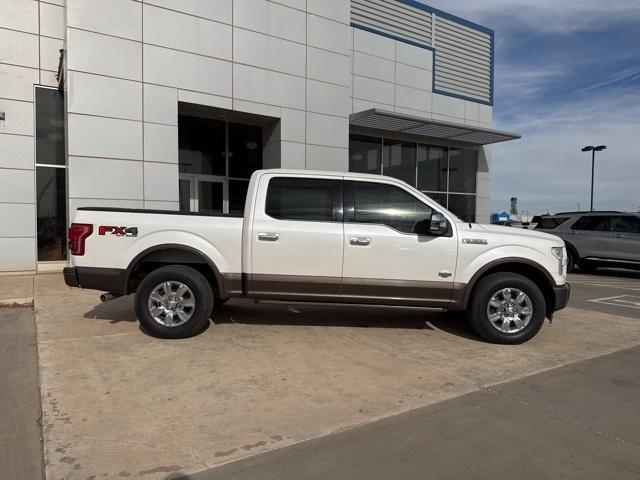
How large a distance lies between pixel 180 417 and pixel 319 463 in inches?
47.9

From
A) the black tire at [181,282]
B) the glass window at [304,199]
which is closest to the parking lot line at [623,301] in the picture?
the glass window at [304,199]

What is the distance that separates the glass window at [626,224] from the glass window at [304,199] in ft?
37.9

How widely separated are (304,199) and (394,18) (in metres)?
13.5

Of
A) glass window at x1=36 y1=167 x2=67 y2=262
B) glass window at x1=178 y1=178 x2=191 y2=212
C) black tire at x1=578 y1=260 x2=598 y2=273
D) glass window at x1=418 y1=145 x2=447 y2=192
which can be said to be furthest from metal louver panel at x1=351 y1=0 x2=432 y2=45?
glass window at x1=36 y1=167 x2=67 y2=262

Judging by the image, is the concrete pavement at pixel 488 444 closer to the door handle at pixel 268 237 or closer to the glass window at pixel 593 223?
the door handle at pixel 268 237

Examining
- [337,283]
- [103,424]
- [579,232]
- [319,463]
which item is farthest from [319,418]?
[579,232]

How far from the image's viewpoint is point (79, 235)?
5.77m

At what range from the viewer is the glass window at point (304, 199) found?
234 inches

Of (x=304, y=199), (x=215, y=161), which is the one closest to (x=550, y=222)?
(x=215, y=161)

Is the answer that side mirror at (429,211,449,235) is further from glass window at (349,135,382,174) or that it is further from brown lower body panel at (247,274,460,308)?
glass window at (349,135,382,174)

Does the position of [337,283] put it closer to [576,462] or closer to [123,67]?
[576,462]

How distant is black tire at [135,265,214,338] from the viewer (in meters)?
5.75

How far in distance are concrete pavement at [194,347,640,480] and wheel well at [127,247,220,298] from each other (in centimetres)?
302

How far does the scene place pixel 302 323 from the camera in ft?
22.1
